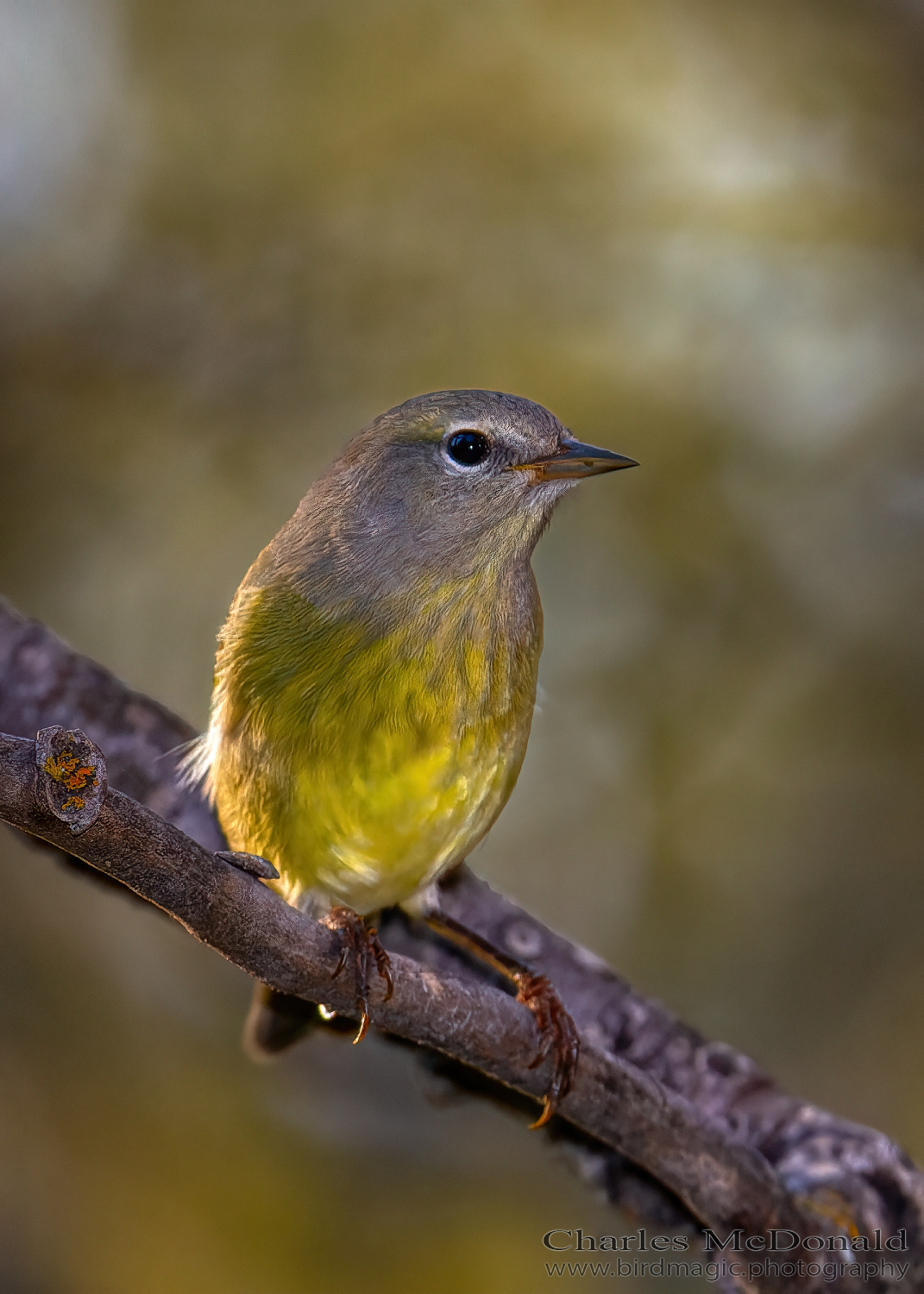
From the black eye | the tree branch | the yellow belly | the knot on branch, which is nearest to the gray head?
the black eye

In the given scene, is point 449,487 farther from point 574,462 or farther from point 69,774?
point 69,774

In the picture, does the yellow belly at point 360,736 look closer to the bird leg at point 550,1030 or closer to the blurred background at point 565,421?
the bird leg at point 550,1030

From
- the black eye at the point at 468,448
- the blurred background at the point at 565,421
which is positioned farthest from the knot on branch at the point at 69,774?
the blurred background at the point at 565,421

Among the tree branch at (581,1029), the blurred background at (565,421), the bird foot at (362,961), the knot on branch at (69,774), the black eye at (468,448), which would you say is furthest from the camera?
the blurred background at (565,421)

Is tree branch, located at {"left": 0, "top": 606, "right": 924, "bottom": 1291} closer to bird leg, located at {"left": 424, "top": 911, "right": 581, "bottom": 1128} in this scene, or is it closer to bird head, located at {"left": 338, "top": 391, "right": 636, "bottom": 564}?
bird leg, located at {"left": 424, "top": 911, "right": 581, "bottom": 1128}

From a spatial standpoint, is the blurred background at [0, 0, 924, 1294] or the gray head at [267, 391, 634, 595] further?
the blurred background at [0, 0, 924, 1294]
